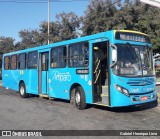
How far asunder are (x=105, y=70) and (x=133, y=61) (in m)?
1.28

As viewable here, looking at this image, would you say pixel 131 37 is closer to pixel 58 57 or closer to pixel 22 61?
pixel 58 57

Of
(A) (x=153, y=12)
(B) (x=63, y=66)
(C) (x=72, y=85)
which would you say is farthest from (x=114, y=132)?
(A) (x=153, y=12)

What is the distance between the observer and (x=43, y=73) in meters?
15.1

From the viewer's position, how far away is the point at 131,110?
37.3 feet

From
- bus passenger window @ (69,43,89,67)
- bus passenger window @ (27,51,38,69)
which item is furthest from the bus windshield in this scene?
bus passenger window @ (27,51,38,69)

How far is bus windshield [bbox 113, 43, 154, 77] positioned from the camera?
33.0ft

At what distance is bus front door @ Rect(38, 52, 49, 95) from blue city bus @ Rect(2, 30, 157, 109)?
66 cm

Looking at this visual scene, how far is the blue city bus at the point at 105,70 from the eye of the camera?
10.0 meters

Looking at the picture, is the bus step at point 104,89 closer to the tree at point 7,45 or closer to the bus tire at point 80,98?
the bus tire at point 80,98

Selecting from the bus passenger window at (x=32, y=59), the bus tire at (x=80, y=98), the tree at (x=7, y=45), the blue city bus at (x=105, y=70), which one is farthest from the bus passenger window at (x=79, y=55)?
the tree at (x=7, y=45)

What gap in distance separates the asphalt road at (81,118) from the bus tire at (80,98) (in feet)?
Result: 0.71

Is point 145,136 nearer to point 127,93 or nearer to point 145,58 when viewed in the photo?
point 127,93

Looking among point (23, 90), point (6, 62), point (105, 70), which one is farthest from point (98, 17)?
point (105, 70)

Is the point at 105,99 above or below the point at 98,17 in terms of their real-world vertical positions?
below
